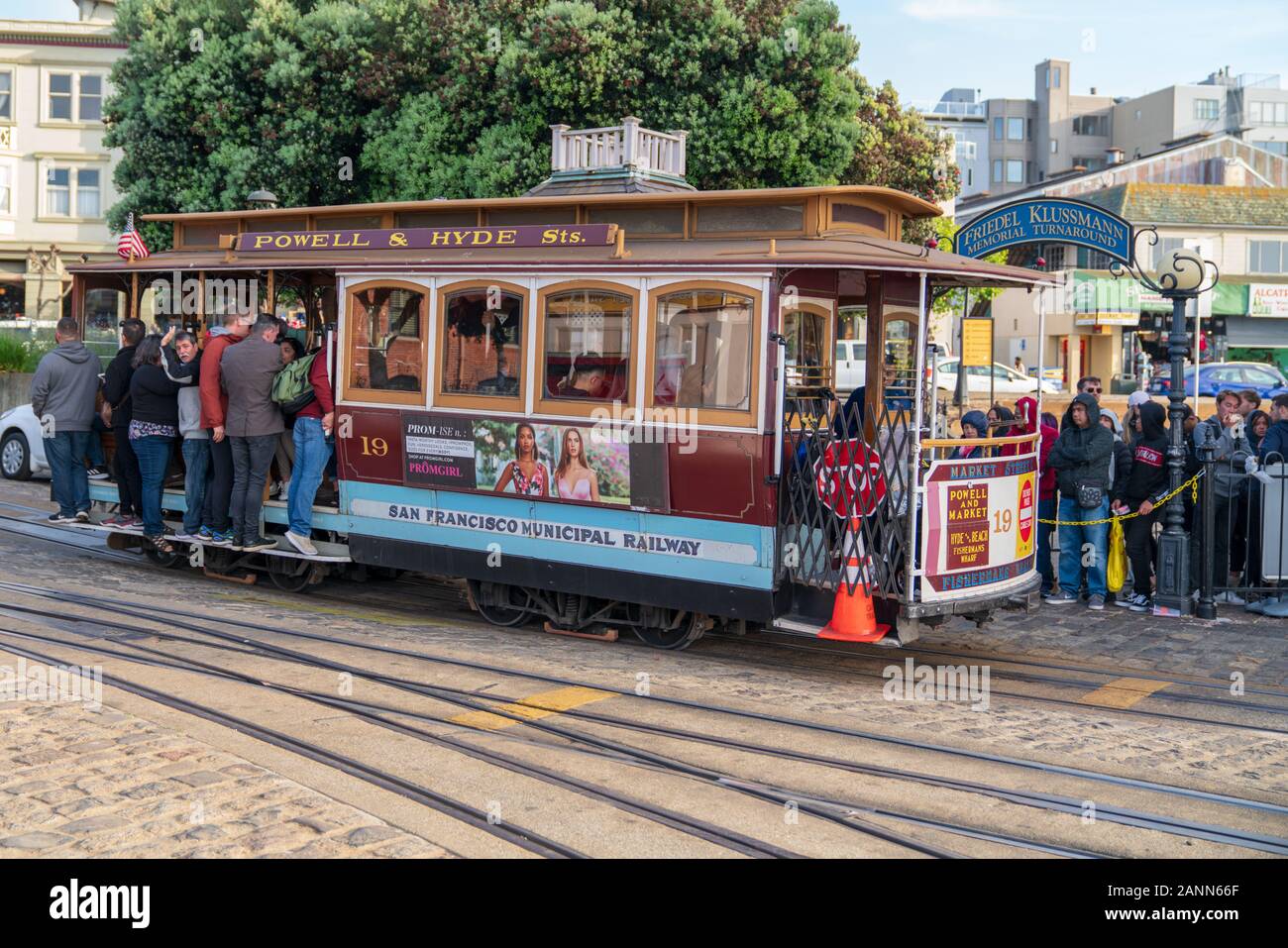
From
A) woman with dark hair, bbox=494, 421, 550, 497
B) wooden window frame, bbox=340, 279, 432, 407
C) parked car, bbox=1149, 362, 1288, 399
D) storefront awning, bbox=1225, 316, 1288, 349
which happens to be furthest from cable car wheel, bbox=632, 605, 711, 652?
storefront awning, bbox=1225, 316, 1288, 349

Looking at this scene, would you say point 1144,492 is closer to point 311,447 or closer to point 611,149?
point 311,447

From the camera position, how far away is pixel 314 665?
9133 mm

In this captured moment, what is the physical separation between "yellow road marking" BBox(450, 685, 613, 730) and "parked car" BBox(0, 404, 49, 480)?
1366cm

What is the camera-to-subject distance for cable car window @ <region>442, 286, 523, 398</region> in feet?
33.7

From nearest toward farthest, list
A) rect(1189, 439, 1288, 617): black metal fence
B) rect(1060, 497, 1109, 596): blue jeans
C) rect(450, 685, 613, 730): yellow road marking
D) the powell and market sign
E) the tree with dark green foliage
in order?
rect(450, 685, 613, 730): yellow road marking < rect(1189, 439, 1288, 617): black metal fence < rect(1060, 497, 1109, 596): blue jeans < the powell and market sign < the tree with dark green foliage

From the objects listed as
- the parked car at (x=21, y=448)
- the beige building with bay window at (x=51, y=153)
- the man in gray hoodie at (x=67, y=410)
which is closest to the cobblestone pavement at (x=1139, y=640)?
the man in gray hoodie at (x=67, y=410)

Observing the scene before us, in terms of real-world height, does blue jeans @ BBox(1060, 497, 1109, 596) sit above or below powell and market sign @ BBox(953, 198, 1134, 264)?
below

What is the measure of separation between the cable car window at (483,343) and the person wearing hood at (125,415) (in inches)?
154

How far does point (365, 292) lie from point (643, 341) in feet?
9.82

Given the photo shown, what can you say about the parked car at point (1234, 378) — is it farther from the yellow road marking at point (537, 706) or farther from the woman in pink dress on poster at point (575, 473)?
the yellow road marking at point (537, 706)

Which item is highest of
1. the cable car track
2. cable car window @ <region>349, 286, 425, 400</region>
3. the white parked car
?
the white parked car

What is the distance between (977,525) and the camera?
9289 mm

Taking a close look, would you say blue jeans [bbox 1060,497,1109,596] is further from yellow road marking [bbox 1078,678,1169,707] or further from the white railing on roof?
→ the white railing on roof
